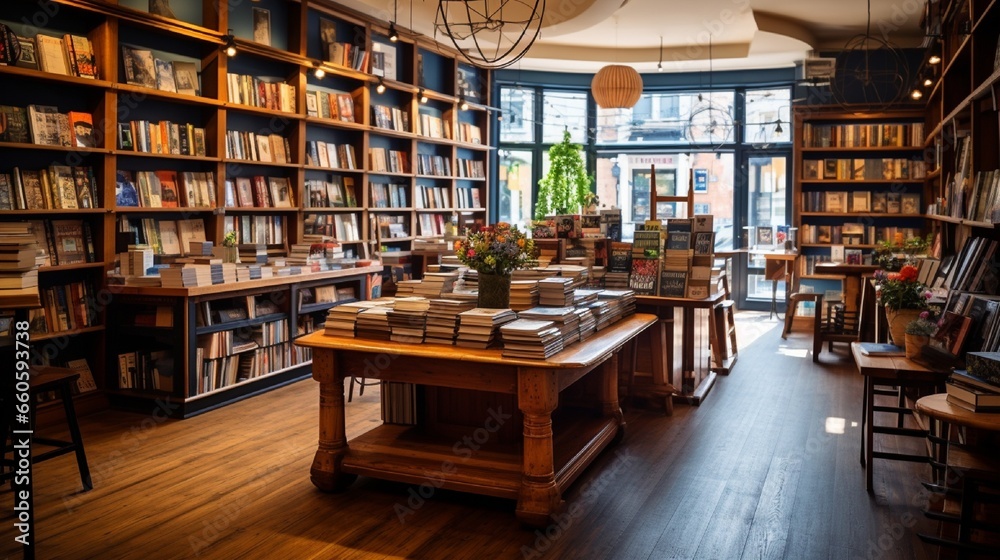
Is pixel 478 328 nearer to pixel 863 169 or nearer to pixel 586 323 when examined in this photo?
pixel 586 323

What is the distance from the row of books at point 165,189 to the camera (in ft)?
18.9

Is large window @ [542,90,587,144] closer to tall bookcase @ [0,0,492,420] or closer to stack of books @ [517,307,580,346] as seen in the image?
tall bookcase @ [0,0,492,420]

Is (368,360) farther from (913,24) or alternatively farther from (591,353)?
(913,24)

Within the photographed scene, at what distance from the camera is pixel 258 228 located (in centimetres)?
713

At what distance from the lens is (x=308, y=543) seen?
3400mm

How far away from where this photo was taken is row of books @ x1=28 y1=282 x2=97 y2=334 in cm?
515

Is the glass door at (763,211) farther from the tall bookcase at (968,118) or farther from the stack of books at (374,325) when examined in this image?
the stack of books at (374,325)

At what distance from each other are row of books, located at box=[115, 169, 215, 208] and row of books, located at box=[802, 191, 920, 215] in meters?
7.65

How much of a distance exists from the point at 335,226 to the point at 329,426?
4.40 meters

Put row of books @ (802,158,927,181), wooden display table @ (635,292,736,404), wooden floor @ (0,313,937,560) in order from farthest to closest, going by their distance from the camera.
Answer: row of books @ (802,158,927,181) < wooden display table @ (635,292,736,404) < wooden floor @ (0,313,937,560)

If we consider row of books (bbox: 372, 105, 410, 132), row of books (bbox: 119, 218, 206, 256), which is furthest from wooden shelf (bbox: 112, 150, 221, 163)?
row of books (bbox: 372, 105, 410, 132)

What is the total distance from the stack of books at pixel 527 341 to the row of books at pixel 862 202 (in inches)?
311

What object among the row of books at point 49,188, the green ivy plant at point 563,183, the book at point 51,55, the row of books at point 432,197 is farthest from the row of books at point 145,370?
the green ivy plant at point 563,183

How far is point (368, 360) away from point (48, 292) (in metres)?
2.72
